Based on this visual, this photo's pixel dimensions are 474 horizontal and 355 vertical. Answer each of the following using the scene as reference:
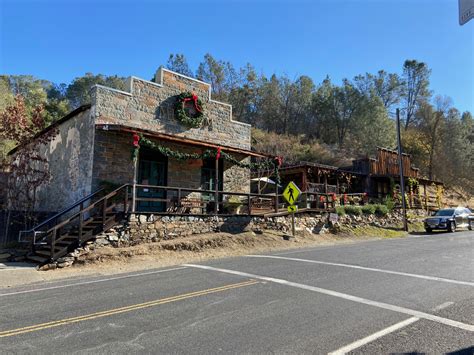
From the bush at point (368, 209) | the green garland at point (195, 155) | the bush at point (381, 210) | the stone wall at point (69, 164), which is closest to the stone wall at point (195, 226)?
the bush at point (368, 209)

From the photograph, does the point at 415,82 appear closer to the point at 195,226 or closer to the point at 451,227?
the point at 451,227

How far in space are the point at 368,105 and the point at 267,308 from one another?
142ft

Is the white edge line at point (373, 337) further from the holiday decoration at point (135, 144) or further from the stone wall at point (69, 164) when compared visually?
the stone wall at point (69, 164)

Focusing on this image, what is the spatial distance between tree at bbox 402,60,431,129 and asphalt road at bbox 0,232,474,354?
49.1m

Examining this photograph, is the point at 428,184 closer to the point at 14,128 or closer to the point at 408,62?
the point at 408,62

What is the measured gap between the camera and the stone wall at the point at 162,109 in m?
15.6

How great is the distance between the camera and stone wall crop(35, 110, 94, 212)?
15.3 metres

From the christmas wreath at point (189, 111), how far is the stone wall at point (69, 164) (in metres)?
4.22

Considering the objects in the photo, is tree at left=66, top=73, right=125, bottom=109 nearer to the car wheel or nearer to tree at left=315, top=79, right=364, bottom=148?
tree at left=315, top=79, right=364, bottom=148

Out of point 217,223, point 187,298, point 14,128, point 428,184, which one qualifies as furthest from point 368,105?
point 187,298

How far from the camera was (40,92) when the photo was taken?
152 feet

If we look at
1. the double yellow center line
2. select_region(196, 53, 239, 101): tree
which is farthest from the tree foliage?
the double yellow center line

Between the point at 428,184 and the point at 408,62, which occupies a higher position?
the point at 408,62

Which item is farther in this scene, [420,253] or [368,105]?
[368,105]
